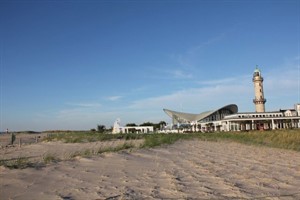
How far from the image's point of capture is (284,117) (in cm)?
5388

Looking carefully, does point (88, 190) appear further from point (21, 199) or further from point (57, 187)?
point (21, 199)

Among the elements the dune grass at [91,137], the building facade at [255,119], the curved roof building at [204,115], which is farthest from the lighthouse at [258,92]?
the dune grass at [91,137]

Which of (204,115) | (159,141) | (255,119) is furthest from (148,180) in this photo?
(204,115)

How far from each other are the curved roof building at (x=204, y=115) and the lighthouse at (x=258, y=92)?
566 cm

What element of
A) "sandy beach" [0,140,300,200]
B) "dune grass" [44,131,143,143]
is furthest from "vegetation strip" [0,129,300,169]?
"sandy beach" [0,140,300,200]

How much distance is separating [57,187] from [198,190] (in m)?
2.62

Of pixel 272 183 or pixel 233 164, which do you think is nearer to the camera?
pixel 272 183

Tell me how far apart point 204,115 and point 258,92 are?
45.3 feet

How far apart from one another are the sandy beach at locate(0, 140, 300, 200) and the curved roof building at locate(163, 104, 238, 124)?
63.1 metres

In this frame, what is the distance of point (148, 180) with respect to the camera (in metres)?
6.44

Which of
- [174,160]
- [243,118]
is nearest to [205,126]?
[243,118]

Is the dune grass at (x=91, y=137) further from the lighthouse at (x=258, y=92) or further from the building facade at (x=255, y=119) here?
the lighthouse at (x=258, y=92)

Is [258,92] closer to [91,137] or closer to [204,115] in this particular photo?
[204,115]

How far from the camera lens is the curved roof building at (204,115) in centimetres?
7138
